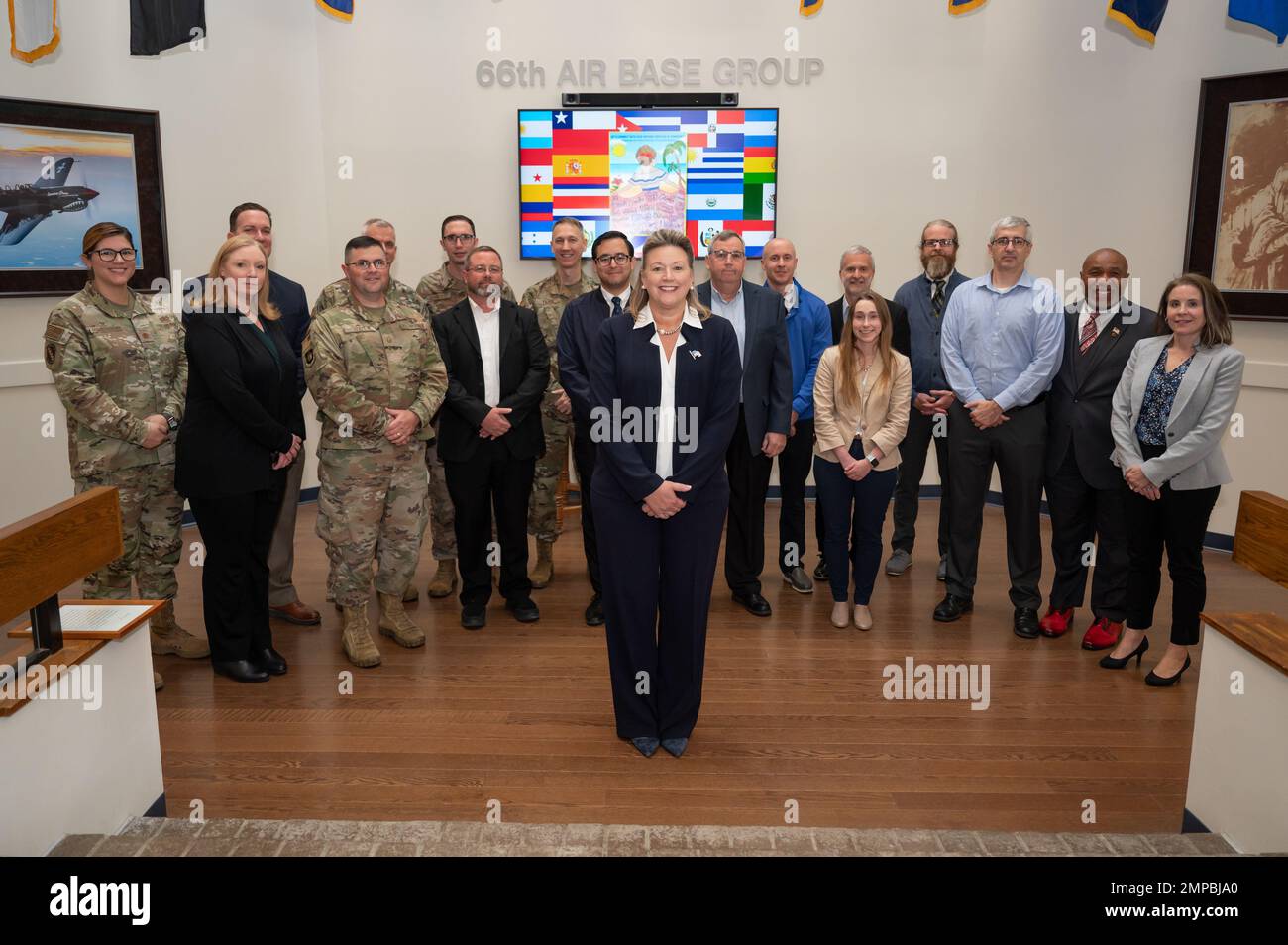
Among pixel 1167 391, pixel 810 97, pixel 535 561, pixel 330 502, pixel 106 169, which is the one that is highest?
pixel 810 97

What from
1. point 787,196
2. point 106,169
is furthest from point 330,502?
point 787,196

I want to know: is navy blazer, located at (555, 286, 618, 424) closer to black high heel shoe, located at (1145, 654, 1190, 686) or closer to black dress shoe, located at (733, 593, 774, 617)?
black dress shoe, located at (733, 593, 774, 617)

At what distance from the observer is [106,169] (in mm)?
5902

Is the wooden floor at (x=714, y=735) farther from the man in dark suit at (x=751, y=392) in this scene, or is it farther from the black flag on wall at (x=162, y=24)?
the black flag on wall at (x=162, y=24)

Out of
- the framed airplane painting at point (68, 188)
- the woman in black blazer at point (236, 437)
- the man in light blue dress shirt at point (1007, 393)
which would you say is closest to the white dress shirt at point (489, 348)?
the woman in black blazer at point (236, 437)

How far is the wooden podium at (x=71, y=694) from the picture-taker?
2.29 metres

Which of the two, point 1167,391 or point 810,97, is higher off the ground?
point 810,97

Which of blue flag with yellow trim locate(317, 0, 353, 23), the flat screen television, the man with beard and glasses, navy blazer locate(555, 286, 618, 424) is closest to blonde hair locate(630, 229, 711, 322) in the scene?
navy blazer locate(555, 286, 618, 424)

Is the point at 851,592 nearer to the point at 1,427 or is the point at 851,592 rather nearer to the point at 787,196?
the point at 787,196

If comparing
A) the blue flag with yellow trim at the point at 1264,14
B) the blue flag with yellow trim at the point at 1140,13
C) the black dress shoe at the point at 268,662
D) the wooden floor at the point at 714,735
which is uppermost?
the blue flag with yellow trim at the point at 1140,13

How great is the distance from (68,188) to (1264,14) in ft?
23.0

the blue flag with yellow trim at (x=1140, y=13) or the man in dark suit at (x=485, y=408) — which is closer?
the man in dark suit at (x=485, y=408)

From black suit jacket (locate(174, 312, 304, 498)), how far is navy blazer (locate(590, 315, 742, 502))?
142 cm

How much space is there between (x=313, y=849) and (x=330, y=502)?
1.93 metres
